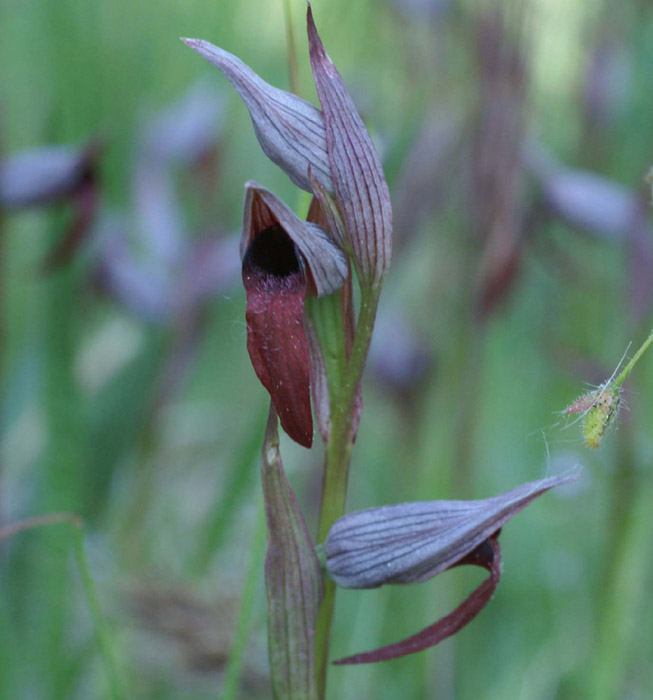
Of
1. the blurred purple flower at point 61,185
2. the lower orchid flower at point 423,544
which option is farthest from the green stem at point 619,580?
the blurred purple flower at point 61,185

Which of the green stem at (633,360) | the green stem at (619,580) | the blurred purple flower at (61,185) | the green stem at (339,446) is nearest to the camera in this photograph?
the green stem at (633,360)

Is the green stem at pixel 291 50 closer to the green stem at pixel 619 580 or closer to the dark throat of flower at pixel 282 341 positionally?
the dark throat of flower at pixel 282 341

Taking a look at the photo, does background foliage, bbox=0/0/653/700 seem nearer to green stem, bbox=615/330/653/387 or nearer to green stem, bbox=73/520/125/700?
green stem, bbox=73/520/125/700

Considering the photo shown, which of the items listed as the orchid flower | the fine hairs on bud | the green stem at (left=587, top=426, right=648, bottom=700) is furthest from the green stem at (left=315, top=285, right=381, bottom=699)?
the green stem at (left=587, top=426, right=648, bottom=700)

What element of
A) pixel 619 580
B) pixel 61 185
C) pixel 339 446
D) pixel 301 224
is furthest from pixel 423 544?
pixel 61 185

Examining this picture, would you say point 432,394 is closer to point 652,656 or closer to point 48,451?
point 652,656

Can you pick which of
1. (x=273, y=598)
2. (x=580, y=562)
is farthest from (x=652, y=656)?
(x=273, y=598)

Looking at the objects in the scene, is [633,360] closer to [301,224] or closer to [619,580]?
[301,224]

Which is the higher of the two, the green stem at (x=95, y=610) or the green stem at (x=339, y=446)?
the green stem at (x=339, y=446)
